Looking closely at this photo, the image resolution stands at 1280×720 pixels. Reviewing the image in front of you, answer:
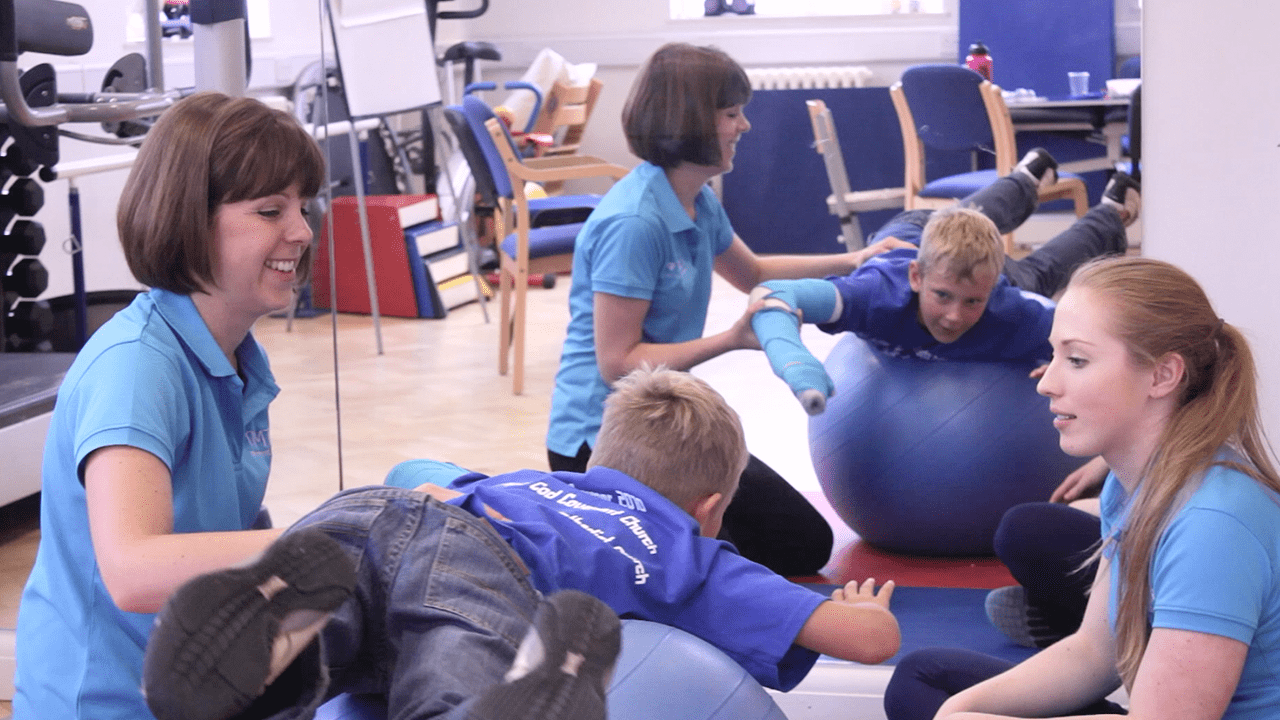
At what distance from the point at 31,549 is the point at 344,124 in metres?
1.38

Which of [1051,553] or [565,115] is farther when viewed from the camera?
[565,115]

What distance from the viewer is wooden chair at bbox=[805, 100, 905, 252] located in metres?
2.52

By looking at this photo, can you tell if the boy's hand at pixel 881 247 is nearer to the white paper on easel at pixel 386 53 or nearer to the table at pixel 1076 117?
the table at pixel 1076 117

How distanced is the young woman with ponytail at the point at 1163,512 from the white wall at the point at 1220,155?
3.39 feet

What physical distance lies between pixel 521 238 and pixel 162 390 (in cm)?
140

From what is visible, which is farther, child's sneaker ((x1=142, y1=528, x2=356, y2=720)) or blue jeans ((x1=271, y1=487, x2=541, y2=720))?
blue jeans ((x1=271, y1=487, x2=541, y2=720))

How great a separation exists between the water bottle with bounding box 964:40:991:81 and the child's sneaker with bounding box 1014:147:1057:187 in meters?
0.26

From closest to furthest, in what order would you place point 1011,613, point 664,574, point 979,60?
point 664,574
point 1011,613
point 979,60

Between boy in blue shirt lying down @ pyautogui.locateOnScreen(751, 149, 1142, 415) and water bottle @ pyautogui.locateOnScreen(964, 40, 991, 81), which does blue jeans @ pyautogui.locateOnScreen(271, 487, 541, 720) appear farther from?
water bottle @ pyautogui.locateOnScreen(964, 40, 991, 81)

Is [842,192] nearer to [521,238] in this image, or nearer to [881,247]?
[881,247]

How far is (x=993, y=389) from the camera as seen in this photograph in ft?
8.58

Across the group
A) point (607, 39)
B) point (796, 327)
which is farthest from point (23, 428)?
point (796, 327)

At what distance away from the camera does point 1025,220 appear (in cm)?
269

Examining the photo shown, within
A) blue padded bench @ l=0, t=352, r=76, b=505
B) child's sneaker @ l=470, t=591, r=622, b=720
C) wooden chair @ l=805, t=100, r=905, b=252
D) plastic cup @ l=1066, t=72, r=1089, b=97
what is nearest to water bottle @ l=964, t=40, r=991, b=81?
plastic cup @ l=1066, t=72, r=1089, b=97
